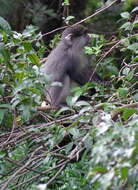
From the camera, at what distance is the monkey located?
5.34 m

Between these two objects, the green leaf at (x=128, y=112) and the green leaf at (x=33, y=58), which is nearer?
the green leaf at (x=128, y=112)

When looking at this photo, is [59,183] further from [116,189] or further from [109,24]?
[109,24]

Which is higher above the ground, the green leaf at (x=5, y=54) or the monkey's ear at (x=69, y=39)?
the green leaf at (x=5, y=54)

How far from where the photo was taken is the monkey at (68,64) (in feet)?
17.5

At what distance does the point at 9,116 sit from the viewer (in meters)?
3.97

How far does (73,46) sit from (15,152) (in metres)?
1.93

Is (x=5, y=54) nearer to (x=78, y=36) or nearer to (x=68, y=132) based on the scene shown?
(x=68, y=132)

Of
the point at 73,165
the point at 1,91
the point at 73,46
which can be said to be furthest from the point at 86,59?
the point at 1,91

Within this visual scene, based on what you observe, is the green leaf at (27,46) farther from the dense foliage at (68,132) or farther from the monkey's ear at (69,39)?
the monkey's ear at (69,39)

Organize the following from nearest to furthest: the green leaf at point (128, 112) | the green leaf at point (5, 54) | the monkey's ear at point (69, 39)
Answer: the green leaf at point (128, 112) < the green leaf at point (5, 54) < the monkey's ear at point (69, 39)

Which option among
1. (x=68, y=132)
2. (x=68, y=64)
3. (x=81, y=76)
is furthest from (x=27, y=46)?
(x=81, y=76)

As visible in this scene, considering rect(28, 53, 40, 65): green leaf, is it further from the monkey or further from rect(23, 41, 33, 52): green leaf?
the monkey

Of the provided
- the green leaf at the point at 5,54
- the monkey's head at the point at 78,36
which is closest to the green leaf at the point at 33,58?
the green leaf at the point at 5,54

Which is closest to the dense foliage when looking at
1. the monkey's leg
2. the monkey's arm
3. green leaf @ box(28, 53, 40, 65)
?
green leaf @ box(28, 53, 40, 65)
